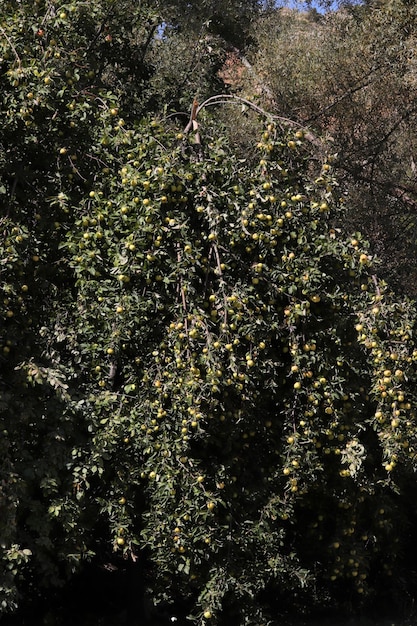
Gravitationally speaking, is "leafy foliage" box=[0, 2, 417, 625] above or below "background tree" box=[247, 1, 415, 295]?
below

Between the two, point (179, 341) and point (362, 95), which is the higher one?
point (362, 95)

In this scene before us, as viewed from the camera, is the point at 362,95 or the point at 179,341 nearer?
the point at 179,341

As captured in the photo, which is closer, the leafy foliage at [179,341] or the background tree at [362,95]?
the leafy foliage at [179,341]

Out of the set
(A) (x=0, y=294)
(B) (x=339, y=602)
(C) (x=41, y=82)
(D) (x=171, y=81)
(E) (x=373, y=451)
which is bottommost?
(B) (x=339, y=602)

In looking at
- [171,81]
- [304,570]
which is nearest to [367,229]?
[171,81]

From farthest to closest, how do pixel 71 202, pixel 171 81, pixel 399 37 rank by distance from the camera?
1. pixel 399 37
2. pixel 171 81
3. pixel 71 202

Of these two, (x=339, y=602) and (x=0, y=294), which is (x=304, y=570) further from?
(x=0, y=294)

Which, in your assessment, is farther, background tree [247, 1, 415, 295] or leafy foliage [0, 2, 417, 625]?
background tree [247, 1, 415, 295]

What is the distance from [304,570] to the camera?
5527 millimetres

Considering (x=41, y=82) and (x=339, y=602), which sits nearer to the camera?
(x=41, y=82)

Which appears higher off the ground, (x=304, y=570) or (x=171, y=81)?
(x=171, y=81)

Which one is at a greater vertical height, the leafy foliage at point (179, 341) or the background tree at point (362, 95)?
the background tree at point (362, 95)

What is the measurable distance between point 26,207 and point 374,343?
228 cm

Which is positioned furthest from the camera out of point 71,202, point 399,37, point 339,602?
point 399,37
